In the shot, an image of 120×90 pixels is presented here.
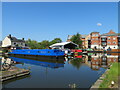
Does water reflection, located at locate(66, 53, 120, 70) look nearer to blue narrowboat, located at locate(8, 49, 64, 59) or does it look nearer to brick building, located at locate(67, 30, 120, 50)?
blue narrowboat, located at locate(8, 49, 64, 59)

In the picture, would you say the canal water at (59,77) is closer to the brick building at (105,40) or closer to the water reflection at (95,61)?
the water reflection at (95,61)

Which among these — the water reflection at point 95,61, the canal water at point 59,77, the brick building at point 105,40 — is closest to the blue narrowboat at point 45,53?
the water reflection at point 95,61

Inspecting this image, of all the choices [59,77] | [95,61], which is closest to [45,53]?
[95,61]

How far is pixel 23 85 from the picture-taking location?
10336 mm

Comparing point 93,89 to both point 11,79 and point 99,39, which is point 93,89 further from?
point 99,39

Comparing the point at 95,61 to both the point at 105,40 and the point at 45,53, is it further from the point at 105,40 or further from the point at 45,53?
the point at 105,40

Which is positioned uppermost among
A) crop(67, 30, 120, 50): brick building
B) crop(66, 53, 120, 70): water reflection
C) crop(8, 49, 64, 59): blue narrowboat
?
crop(67, 30, 120, 50): brick building

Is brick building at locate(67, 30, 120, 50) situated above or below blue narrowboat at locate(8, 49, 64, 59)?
above

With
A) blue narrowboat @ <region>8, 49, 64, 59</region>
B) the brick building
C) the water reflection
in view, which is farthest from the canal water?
the brick building

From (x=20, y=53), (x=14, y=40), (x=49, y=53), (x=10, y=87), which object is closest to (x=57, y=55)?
(x=49, y=53)

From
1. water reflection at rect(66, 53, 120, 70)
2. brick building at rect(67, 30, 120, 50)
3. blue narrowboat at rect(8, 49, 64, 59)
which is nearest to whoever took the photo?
water reflection at rect(66, 53, 120, 70)

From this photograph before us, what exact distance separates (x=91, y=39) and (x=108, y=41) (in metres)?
10.0

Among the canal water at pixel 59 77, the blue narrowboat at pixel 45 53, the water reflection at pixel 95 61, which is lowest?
the canal water at pixel 59 77

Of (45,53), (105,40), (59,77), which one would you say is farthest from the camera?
(105,40)
